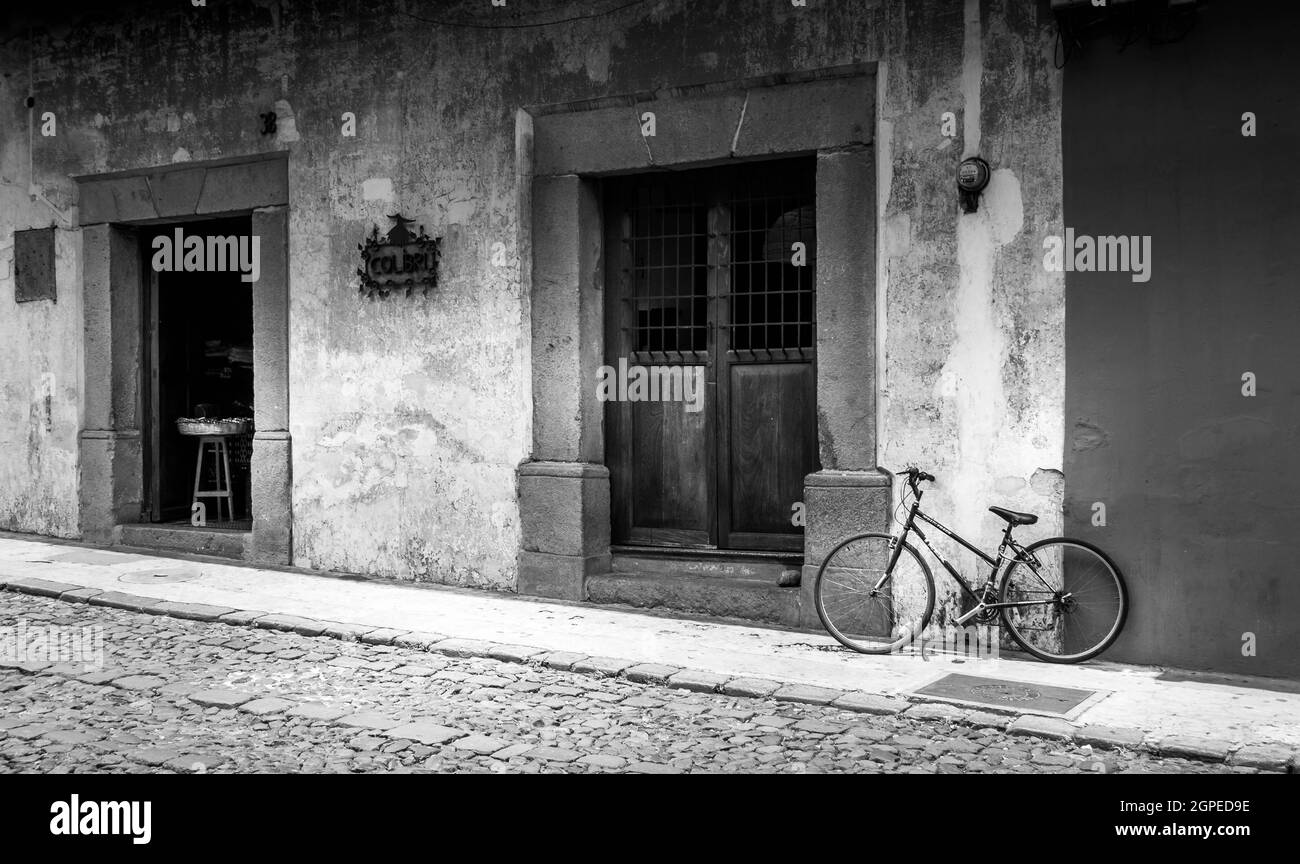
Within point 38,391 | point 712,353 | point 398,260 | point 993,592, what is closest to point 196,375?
point 38,391

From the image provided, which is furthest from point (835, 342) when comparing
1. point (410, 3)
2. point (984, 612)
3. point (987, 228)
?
point (410, 3)

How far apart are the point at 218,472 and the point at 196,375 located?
3.51 ft

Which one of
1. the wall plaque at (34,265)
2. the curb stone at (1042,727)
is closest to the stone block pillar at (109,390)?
the wall plaque at (34,265)

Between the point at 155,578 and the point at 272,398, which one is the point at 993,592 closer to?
the point at 272,398

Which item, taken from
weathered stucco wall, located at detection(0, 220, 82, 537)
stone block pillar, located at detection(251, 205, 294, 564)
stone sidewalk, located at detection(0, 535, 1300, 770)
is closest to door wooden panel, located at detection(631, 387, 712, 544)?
stone sidewalk, located at detection(0, 535, 1300, 770)

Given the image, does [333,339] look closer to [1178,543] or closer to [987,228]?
[987,228]

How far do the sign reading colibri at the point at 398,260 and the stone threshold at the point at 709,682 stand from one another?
8.97 feet

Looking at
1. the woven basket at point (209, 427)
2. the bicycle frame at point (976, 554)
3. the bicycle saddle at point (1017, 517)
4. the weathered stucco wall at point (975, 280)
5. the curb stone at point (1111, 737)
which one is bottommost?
the curb stone at point (1111, 737)

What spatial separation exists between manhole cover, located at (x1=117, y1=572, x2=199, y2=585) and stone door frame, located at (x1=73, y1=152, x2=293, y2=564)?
75 cm

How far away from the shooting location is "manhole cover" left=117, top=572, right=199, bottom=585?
8797 mm

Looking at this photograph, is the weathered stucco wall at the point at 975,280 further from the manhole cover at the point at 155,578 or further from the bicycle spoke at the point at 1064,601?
the manhole cover at the point at 155,578

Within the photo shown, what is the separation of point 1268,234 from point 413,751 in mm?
5116

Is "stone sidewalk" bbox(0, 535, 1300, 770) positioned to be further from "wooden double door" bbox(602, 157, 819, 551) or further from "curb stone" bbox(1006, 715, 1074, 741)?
"wooden double door" bbox(602, 157, 819, 551)

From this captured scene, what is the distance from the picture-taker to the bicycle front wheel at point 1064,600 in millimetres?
6664
